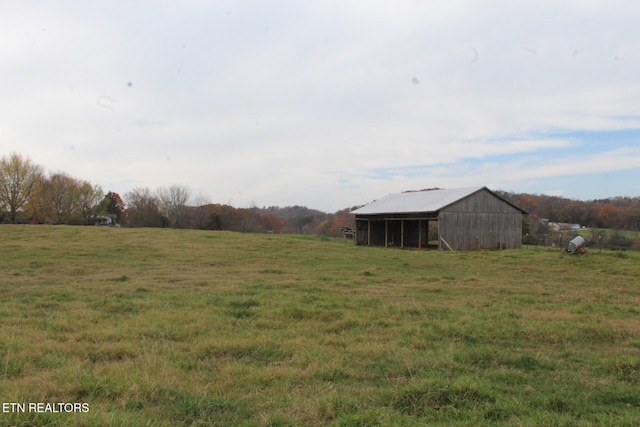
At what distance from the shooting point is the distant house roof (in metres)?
34.4

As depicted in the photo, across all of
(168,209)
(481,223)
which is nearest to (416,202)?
(481,223)

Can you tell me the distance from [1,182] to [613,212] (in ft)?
254

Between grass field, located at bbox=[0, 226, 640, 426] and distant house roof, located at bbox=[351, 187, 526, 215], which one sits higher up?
distant house roof, located at bbox=[351, 187, 526, 215]

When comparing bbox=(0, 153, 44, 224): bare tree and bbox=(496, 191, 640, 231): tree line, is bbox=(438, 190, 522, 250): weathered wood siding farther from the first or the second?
bbox=(0, 153, 44, 224): bare tree

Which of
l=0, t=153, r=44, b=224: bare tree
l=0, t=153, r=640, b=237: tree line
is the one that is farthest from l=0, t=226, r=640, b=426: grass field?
l=0, t=153, r=44, b=224: bare tree

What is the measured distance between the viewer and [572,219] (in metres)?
61.9

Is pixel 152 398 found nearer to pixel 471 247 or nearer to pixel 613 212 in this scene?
pixel 471 247

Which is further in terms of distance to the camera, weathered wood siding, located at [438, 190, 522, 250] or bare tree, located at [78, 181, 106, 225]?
bare tree, located at [78, 181, 106, 225]

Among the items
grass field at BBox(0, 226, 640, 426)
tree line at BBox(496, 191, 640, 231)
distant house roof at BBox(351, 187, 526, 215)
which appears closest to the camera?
grass field at BBox(0, 226, 640, 426)

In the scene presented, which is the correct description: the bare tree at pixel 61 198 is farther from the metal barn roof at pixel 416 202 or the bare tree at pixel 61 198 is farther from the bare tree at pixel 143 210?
the metal barn roof at pixel 416 202

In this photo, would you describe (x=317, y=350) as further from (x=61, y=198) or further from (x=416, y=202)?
(x=61, y=198)

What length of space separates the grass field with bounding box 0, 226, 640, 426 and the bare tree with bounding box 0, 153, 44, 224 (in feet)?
170

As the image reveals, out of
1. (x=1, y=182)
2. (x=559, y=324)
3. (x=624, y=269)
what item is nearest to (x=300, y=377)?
(x=559, y=324)

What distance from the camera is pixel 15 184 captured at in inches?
2291
